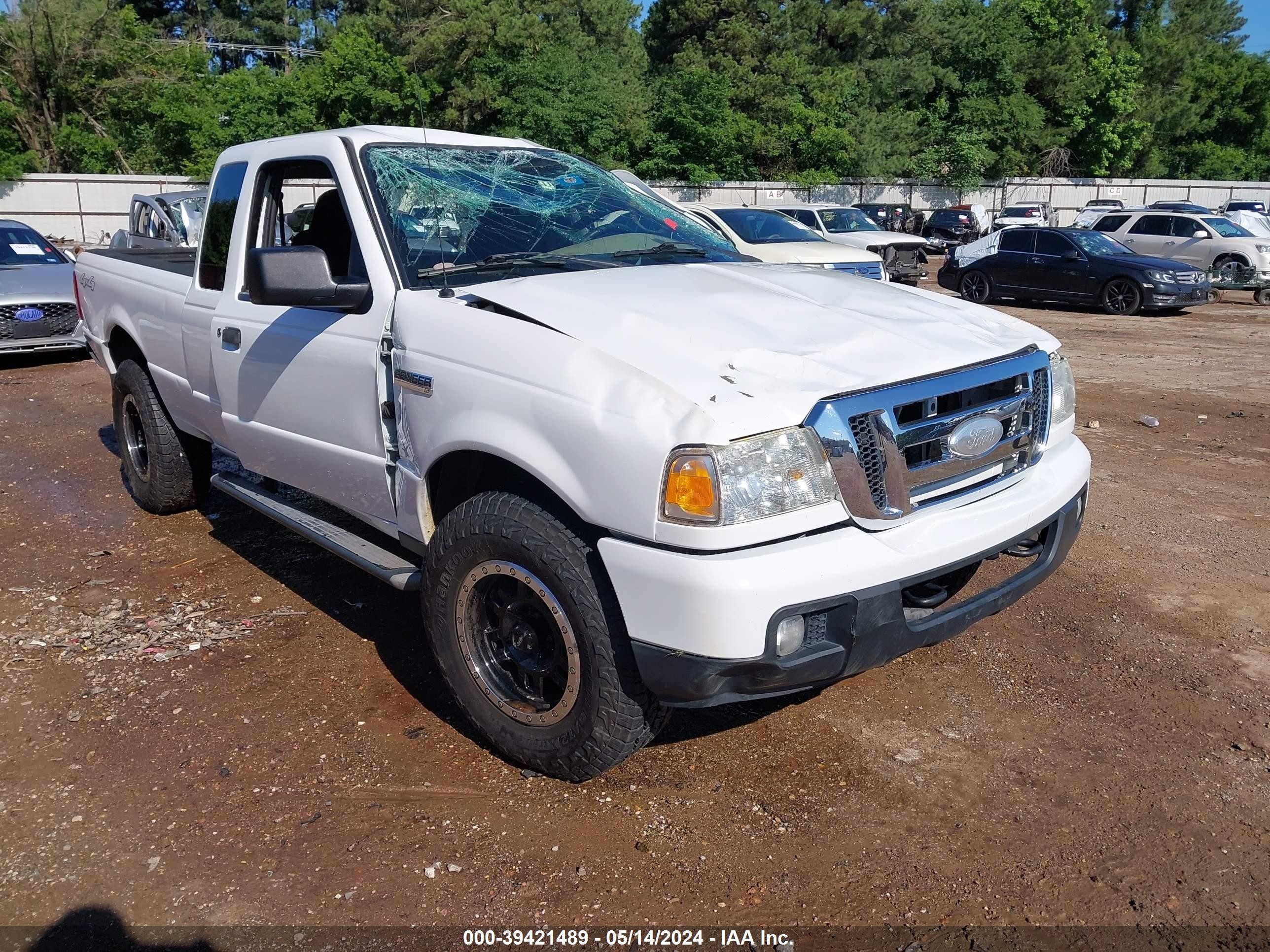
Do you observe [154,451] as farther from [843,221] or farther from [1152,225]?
[1152,225]

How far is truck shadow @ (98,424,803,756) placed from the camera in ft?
12.0

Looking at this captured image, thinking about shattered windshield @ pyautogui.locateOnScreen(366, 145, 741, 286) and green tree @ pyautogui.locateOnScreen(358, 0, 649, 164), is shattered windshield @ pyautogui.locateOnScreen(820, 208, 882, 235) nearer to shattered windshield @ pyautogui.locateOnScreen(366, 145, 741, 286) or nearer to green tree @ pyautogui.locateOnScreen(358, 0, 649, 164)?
shattered windshield @ pyautogui.locateOnScreen(366, 145, 741, 286)

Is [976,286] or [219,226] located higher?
[219,226]

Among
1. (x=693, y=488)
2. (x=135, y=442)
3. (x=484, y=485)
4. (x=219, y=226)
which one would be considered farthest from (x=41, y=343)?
(x=693, y=488)

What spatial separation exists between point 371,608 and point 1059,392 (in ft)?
10.2

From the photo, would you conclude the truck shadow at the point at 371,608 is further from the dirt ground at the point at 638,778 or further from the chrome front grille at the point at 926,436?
the chrome front grille at the point at 926,436

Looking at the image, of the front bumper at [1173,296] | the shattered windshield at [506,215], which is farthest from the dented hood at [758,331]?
the front bumper at [1173,296]

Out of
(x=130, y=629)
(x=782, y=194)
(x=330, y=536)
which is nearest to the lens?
(x=330, y=536)

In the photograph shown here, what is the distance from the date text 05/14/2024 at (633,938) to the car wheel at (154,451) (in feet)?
13.1

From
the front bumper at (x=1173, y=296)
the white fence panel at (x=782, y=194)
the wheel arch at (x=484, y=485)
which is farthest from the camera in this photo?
the white fence panel at (x=782, y=194)

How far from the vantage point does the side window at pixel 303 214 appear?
408cm

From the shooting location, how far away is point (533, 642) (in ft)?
10.3

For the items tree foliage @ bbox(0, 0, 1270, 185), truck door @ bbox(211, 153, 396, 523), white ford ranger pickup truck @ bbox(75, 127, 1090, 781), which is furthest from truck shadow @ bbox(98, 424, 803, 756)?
tree foliage @ bbox(0, 0, 1270, 185)

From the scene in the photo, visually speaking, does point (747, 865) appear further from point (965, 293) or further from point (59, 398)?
point (965, 293)
